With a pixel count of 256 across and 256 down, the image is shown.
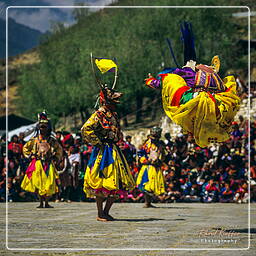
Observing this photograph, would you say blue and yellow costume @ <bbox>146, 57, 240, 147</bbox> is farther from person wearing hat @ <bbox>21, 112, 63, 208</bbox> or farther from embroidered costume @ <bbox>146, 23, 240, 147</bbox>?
person wearing hat @ <bbox>21, 112, 63, 208</bbox>

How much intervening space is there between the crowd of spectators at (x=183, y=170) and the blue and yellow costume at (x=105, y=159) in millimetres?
6743

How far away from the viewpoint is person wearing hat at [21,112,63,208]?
13.6 meters

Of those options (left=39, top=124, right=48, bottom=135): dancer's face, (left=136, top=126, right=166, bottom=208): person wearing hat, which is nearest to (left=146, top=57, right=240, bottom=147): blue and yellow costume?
(left=39, top=124, right=48, bottom=135): dancer's face

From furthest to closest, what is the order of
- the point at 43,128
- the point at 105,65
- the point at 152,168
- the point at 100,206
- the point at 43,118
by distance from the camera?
the point at 152,168 → the point at 43,128 → the point at 43,118 → the point at 100,206 → the point at 105,65

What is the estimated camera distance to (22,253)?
6.18 m

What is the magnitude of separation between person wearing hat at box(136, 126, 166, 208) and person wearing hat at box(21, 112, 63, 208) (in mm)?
2092

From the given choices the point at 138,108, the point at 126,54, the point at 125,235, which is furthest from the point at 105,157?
the point at 126,54

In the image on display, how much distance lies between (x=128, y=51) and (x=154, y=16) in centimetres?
495

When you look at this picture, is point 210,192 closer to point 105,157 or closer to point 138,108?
point 105,157

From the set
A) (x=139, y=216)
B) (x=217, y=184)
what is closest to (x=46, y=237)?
(x=139, y=216)

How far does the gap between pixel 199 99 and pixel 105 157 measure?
8.02 ft

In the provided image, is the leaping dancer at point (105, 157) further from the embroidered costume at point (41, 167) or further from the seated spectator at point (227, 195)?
the seated spectator at point (227, 195)

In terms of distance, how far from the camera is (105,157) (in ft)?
33.8

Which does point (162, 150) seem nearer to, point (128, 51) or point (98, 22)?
point (128, 51)
